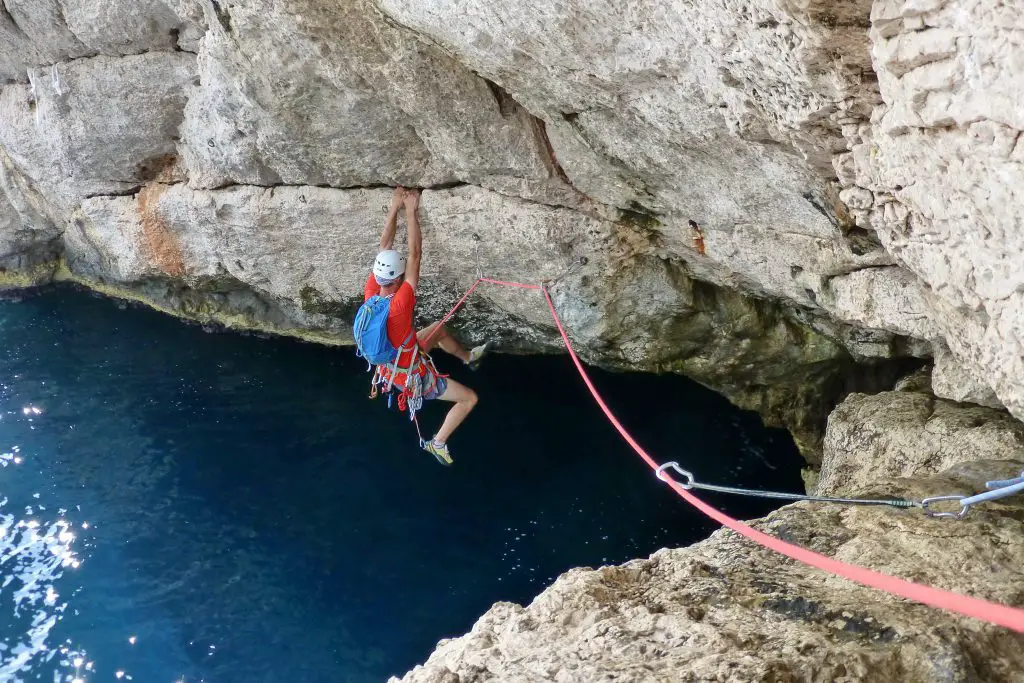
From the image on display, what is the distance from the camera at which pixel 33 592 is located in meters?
6.36

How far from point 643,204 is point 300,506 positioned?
14.1 feet

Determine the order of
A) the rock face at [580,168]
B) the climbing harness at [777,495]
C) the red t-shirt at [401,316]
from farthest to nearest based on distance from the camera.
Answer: the red t-shirt at [401,316] < the rock face at [580,168] < the climbing harness at [777,495]

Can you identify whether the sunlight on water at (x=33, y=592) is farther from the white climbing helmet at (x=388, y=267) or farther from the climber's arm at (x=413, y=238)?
the climber's arm at (x=413, y=238)

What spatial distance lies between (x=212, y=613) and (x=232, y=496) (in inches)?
55.0

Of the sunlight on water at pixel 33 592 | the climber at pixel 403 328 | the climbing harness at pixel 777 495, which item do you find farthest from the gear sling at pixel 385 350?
the sunlight on water at pixel 33 592

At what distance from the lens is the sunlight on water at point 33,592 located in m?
5.79

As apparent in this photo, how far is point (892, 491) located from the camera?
3.57 metres

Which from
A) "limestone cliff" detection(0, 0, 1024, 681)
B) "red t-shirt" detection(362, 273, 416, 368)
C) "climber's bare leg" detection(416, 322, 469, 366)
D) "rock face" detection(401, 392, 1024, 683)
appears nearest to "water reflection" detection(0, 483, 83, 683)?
"limestone cliff" detection(0, 0, 1024, 681)

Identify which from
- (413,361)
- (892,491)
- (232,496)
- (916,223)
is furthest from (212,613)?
(916,223)

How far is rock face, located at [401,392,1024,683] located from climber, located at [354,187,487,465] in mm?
2791

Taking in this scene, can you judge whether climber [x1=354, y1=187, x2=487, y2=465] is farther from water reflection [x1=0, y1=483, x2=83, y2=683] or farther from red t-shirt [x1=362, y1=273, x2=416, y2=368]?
water reflection [x1=0, y1=483, x2=83, y2=683]

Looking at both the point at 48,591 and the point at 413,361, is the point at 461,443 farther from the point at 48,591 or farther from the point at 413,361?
the point at 48,591

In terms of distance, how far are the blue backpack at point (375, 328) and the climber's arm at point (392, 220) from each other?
2.67 ft

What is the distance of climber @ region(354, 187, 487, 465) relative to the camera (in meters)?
5.64
